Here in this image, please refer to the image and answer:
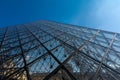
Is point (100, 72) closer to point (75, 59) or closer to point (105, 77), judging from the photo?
point (105, 77)

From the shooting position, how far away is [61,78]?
4664 mm

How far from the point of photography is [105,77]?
4.82 meters

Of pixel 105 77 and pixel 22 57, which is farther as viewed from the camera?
pixel 22 57

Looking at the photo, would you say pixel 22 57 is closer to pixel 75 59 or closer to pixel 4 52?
pixel 4 52

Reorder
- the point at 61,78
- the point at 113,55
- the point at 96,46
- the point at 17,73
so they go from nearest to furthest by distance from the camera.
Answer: the point at 61,78 → the point at 17,73 → the point at 113,55 → the point at 96,46

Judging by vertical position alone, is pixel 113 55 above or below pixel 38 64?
above

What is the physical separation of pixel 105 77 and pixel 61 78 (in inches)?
58.0

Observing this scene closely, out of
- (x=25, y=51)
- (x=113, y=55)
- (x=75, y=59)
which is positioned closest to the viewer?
(x=75, y=59)

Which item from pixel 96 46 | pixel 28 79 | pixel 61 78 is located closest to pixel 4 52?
pixel 28 79

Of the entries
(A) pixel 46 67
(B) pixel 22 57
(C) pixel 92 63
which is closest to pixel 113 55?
(C) pixel 92 63

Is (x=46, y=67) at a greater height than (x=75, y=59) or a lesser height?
lesser

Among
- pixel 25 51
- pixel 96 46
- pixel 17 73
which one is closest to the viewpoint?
pixel 17 73

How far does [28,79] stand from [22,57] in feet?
7.49

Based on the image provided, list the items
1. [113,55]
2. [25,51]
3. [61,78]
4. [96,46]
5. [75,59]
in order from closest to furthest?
[61,78] < [75,59] < [113,55] < [25,51] < [96,46]
